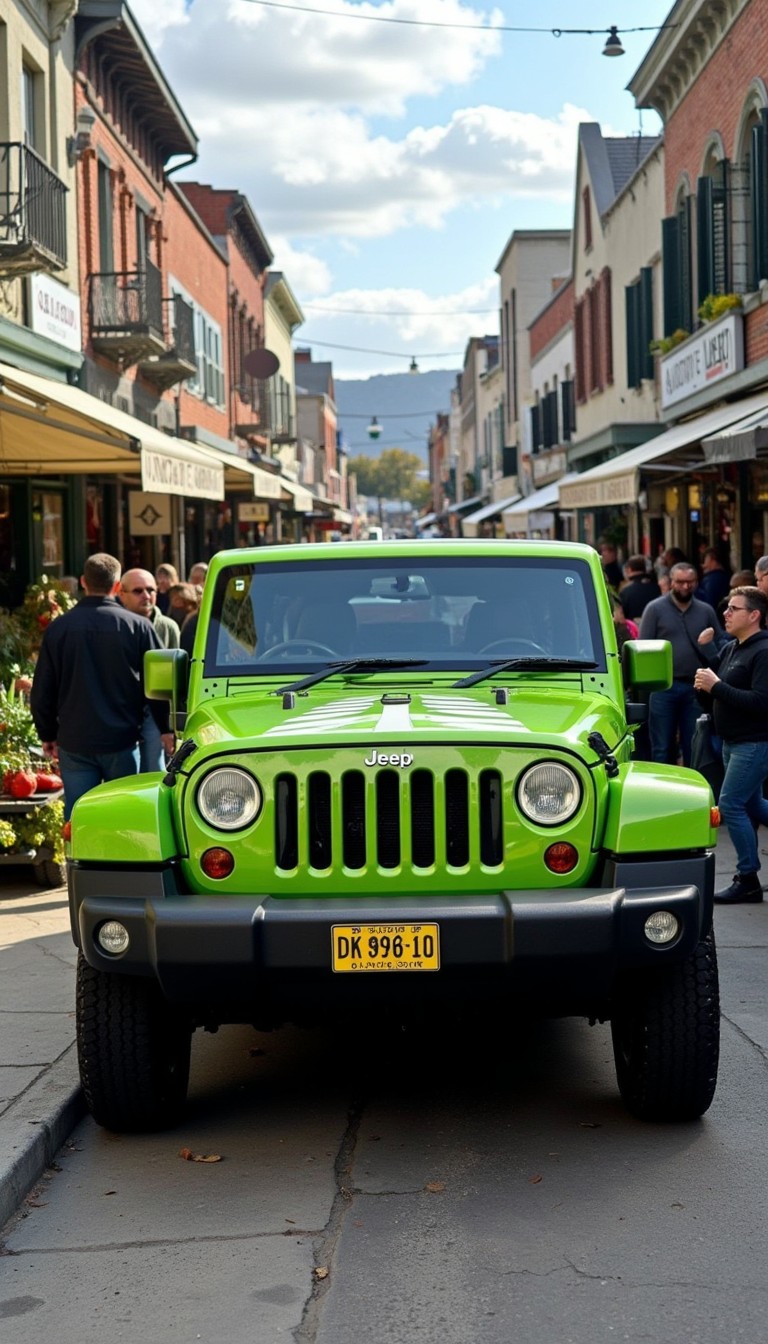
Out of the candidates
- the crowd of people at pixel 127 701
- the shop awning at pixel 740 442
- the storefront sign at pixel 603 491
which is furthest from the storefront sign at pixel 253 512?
the crowd of people at pixel 127 701

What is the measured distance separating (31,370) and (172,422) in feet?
38.0

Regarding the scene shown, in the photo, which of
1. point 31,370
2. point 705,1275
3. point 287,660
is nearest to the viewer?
point 705,1275

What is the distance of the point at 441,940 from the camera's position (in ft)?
17.0

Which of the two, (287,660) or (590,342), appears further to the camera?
(590,342)

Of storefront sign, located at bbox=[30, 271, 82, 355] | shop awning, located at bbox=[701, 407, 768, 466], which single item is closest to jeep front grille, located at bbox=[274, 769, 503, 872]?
shop awning, located at bbox=[701, 407, 768, 466]

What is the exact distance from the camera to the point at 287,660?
6609mm

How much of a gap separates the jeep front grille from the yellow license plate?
0.29 meters

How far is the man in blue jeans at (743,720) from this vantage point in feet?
30.2

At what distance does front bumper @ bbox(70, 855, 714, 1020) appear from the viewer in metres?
5.18

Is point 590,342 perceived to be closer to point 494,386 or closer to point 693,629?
point 693,629

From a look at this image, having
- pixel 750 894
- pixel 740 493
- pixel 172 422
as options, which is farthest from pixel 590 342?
pixel 750 894

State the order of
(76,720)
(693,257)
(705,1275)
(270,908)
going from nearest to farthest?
1. (705,1275)
2. (270,908)
3. (76,720)
4. (693,257)

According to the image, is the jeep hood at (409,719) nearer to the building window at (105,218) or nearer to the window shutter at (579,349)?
the building window at (105,218)

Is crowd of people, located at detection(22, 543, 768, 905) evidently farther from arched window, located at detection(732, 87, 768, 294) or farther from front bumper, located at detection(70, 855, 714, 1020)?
arched window, located at detection(732, 87, 768, 294)
